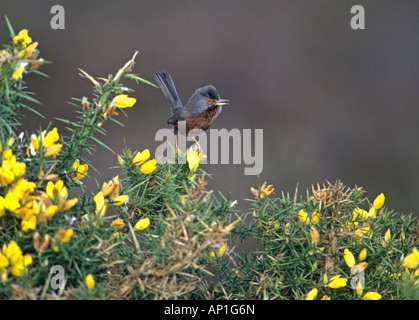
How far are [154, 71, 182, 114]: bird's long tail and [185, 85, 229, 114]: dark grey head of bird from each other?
23 centimetres

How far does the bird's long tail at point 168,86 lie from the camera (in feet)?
9.61

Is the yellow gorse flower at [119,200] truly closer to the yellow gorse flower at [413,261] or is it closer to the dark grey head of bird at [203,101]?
the yellow gorse flower at [413,261]

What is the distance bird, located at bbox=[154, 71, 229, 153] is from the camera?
274cm

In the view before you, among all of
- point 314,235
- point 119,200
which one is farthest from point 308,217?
point 119,200

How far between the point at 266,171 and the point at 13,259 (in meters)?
3.96

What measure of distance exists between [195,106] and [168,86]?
0.29m

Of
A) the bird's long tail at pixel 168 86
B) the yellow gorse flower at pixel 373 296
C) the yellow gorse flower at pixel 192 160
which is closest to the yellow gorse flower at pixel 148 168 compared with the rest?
the yellow gorse flower at pixel 192 160

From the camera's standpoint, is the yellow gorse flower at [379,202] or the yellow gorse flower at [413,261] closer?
the yellow gorse flower at [413,261]

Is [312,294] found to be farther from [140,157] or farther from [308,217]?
[140,157]

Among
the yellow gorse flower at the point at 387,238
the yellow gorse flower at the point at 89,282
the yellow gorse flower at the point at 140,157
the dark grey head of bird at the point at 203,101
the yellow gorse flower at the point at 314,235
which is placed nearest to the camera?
the yellow gorse flower at the point at 89,282

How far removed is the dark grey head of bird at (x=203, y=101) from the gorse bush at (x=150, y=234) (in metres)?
1.13

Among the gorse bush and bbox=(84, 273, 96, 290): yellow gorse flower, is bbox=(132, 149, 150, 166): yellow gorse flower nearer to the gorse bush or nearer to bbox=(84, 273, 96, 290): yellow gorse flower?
the gorse bush

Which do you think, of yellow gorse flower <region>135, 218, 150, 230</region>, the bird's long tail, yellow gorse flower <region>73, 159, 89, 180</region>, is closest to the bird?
the bird's long tail

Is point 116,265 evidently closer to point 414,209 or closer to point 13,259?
point 13,259
